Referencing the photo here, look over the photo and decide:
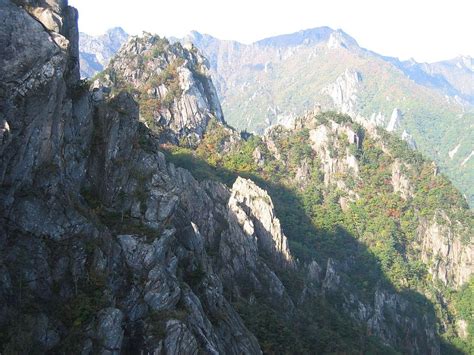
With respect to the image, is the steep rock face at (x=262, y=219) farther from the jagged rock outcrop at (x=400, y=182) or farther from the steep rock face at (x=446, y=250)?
the jagged rock outcrop at (x=400, y=182)

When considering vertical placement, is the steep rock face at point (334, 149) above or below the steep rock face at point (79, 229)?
below

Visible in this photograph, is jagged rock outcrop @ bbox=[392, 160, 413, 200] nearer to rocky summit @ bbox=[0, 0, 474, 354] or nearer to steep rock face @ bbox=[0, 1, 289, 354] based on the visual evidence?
rocky summit @ bbox=[0, 0, 474, 354]

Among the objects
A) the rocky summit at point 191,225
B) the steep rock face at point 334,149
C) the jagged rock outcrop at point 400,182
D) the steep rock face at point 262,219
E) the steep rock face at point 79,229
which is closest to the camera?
the steep rock face at point 79,229

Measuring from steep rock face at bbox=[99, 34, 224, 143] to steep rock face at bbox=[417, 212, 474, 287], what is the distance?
49.4 metres

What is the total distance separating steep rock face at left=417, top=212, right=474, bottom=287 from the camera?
8900 cm

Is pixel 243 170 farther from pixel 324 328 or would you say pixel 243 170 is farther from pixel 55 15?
pixel 55 15

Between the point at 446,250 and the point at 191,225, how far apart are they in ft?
228

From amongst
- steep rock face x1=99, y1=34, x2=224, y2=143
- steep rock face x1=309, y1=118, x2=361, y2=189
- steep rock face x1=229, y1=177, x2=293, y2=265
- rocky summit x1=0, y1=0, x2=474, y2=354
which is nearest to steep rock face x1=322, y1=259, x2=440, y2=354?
rocky summit x1=0, y1=0, x2=474, y2=354

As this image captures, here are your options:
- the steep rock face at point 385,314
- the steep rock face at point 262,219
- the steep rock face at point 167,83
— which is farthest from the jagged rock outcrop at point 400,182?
the steep rock face at point 262,219

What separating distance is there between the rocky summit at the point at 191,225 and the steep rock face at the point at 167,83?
46 centimetres

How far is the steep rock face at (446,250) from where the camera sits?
3504 inches

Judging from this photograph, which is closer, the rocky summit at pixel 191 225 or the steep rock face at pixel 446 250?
the rocky summit at pixel 191 225

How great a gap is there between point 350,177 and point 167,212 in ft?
258

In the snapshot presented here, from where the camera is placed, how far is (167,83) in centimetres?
10531
